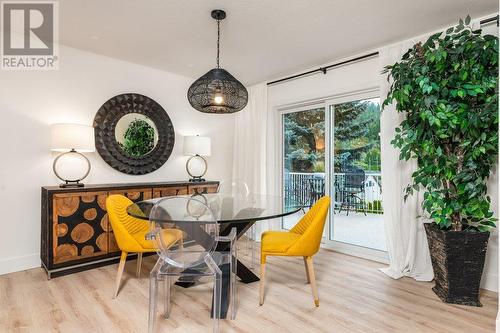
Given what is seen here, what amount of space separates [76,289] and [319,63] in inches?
142

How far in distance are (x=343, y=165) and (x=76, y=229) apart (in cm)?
314

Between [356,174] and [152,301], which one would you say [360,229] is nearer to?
[356,174]

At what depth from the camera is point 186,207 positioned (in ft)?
6.67

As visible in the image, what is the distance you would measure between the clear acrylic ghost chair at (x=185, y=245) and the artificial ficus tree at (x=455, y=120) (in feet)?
6.04

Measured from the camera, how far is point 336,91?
3719 millimetres

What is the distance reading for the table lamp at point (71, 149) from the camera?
295cm

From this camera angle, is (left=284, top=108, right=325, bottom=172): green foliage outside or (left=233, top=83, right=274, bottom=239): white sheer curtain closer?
(left=284, top=108, right=325, bottom=172): green foliage outside

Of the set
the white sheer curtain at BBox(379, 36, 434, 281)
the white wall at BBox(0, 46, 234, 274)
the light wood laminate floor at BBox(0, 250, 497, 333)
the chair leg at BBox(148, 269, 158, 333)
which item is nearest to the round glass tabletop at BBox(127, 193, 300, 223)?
the chair leg at BBox(148, 269, 158, 333)

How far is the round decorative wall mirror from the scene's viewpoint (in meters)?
3.57

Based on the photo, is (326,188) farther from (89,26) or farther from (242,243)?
(89,26)

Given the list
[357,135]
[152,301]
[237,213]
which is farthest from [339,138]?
[152,301]

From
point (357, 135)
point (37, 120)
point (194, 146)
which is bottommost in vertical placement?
point (194, 146)

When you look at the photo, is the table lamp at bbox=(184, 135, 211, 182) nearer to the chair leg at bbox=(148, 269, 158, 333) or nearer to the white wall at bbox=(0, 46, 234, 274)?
the white wall at bbox=(0, 46, 234, 274)

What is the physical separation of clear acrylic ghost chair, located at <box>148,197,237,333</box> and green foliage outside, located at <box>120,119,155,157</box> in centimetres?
208
